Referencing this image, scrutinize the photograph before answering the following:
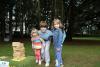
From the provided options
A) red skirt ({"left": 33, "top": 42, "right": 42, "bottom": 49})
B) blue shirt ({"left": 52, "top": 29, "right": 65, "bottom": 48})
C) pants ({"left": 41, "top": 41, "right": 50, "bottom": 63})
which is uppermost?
blue shirt ({"left": 52, "top": 29, "right": 65, "bottom": 48})

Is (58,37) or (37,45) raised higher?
(58,37)

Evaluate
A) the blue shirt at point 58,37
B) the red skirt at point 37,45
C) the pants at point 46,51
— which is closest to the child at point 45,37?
the pants at point 46,51

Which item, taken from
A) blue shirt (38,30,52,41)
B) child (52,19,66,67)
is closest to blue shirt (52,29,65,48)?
child (52,19,66,67)

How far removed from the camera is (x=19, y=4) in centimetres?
3062

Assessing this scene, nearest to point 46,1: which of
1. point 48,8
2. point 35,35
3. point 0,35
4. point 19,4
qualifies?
point 48,8

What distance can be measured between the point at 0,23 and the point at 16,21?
11.2 ft

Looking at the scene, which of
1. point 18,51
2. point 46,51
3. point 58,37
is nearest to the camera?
point 58,37

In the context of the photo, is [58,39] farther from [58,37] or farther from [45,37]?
[45,37]

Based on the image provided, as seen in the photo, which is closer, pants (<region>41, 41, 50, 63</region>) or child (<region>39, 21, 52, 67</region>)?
child (<region>39, 21, 52, 67</region>)

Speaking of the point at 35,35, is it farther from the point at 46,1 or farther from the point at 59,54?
the point at 46,1

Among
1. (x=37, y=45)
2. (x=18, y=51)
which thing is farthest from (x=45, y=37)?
(x=18, y=51)

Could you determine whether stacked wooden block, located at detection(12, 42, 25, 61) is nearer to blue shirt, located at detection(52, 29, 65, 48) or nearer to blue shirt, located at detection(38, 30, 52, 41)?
blue shirt, located at detection(38, 30, 52, 41)

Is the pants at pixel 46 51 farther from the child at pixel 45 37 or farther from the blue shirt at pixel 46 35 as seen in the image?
the blue shirt at pixel 46 35

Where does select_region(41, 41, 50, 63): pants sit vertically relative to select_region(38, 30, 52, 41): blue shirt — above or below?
below
